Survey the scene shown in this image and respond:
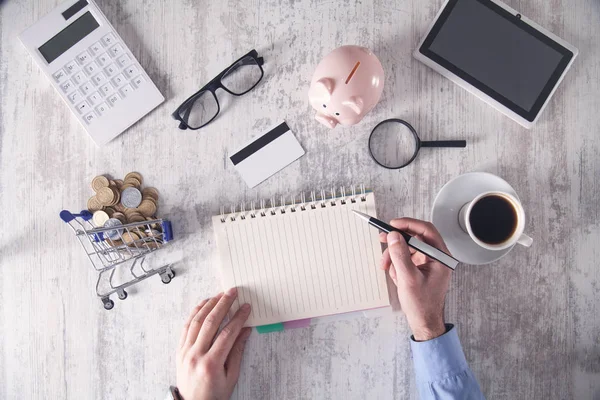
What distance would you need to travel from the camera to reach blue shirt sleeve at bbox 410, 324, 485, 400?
96 cm

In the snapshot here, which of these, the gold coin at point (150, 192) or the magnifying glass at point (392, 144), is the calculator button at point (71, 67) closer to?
the gold coin at point (150, 192)

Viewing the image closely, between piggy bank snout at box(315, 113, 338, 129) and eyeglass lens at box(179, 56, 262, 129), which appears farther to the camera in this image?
eyeglass lens at box(179, 56, 262, 129)

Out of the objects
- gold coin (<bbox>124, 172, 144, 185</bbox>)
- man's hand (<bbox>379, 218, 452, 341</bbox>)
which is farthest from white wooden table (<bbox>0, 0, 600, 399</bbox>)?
man's hand (<bbox>379, 218, 452, 341</bbox>)

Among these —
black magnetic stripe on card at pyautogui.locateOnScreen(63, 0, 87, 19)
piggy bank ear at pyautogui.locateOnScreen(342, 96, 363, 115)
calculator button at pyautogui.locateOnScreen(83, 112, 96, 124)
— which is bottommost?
piggy bank ear at pyautogui.locateOnScreen(342, 96, 363, 115)

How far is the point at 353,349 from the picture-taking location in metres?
1.10

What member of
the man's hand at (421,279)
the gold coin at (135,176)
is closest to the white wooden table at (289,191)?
the gold coin at (135,176)

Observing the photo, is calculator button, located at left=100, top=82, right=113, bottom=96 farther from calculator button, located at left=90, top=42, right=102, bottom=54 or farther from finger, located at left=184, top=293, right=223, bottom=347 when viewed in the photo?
finger, located at left=184, top=293, right=223, bottom=347

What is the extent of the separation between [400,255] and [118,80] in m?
0.80

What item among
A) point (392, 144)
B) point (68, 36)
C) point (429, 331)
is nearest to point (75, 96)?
point (68, 36)

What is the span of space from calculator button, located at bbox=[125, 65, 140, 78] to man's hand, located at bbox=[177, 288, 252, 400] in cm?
59

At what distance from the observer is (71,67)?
110 cm

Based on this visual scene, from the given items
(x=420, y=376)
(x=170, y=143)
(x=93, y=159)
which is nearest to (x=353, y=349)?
(x=420, y=376)

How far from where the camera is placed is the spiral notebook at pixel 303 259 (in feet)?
3.52

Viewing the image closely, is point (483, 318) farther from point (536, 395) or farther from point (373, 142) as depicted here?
point (373, 142)
